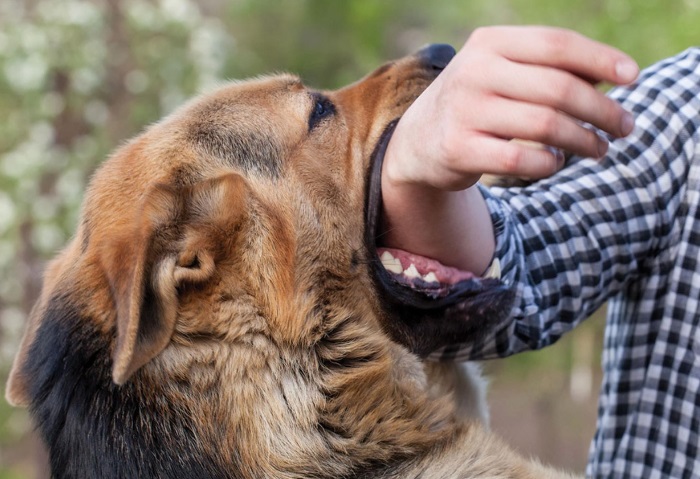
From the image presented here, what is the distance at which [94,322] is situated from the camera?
2.08 m

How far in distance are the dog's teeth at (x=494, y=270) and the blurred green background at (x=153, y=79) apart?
3.34 metres

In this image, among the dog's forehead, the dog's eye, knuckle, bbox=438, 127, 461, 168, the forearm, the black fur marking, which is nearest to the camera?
knuckle, bbox=438, 127, 461, 168

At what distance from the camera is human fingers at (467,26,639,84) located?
1.54 metres

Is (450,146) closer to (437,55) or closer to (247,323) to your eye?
(247,323)

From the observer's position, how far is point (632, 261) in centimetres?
249

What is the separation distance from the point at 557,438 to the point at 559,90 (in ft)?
23.7

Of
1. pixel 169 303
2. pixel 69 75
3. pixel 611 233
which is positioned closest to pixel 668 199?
pixel 611 233

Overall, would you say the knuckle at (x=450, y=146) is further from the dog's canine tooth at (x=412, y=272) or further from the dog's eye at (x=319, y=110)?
the dog's eye at (x=319, y=110)

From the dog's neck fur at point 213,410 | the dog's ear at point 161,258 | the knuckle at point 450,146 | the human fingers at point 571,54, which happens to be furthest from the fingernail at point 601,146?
the dog's ear at point 161,258

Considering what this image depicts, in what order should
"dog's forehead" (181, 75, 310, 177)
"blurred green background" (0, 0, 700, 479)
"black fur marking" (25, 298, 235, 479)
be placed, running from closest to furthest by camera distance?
"black fur marking" (25, 298, 235, 479) < "dog's forehead" (181, 75, 310, 177) < "blurred green background" (0, 0, 700, 479)

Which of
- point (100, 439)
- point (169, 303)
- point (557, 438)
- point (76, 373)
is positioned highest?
point (169, 303)

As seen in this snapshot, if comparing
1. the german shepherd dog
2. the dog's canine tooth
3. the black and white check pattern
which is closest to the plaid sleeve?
the black and white check pattern

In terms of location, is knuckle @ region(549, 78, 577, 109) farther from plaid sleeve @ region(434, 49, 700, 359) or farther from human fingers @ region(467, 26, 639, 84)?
plaid sleeve @ region(434, 49, 700, 359)

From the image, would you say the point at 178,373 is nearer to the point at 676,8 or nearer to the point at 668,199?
the point at 668,199
